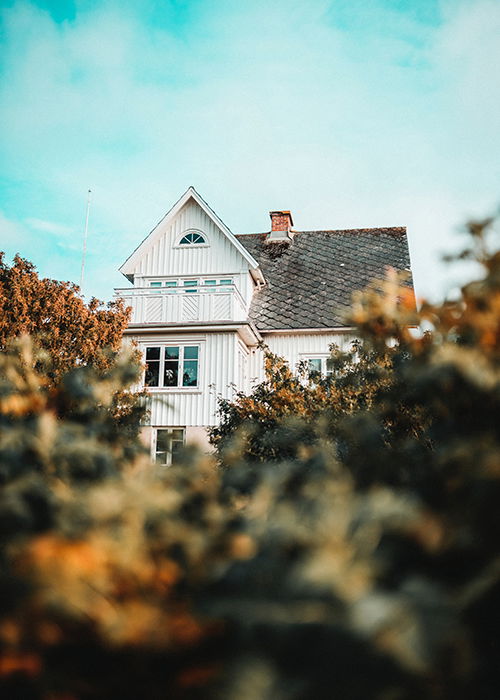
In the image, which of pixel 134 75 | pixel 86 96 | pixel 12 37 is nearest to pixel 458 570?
pixel 134 75

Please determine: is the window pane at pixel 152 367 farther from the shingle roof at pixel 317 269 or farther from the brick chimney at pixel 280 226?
the brick chimney at pixel 280 226

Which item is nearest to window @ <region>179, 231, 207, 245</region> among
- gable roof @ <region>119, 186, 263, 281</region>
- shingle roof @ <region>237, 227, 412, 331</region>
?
gable roof @ <region>119, 186, 263, 281</region>

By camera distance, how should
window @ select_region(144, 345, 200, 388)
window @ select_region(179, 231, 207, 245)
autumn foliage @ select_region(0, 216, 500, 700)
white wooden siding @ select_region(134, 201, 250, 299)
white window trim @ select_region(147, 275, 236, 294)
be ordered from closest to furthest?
1. autumn foliage @ select_region(0, 216, 500, 700)
2. window @ select_region(144, 345, 200, 388)
3. white window trim @ select_region(147, 275, 236, 294)
4. white wooden siding @ select_region(134, 201, 250, 299)
5. window @ select_region(179, 231, 207, 245)

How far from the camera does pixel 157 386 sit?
62.3 ft

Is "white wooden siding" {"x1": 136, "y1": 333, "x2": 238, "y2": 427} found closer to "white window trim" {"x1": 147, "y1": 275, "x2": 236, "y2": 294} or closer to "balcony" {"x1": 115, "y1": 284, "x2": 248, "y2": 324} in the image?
"balcony" {"x1": 115, "y1": 284, "x2": 248, "y2": 324}

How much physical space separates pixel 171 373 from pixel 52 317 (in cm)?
640

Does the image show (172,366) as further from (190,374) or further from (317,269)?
(317,269)

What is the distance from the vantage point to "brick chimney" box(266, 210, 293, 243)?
24719mm

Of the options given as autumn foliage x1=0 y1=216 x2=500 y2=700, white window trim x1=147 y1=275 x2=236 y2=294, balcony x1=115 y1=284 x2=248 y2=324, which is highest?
white window trim x1=147 y1=275 x2=236 y2=294

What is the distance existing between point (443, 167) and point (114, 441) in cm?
763

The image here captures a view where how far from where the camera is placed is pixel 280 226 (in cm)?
2488

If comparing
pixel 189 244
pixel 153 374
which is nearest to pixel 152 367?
pixel 153 374

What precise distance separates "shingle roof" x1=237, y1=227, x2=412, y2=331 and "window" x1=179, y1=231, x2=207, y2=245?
298 cm

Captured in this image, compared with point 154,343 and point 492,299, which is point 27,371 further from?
point 154,343
